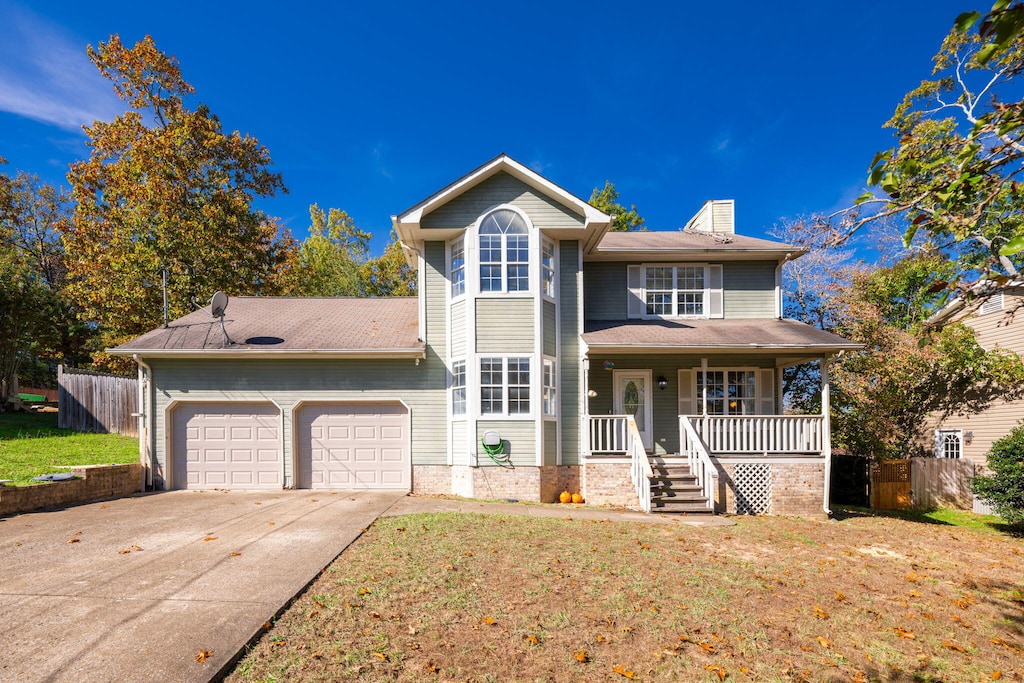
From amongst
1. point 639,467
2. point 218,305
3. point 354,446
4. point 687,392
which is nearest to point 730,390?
point 687,392

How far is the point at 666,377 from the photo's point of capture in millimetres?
13781

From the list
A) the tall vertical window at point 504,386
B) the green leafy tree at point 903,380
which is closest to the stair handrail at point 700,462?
the tall vertical window at point 504,386

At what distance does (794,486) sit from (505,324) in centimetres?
728

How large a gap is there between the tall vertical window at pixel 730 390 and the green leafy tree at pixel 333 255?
20437mm

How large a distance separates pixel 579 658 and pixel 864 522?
380 inches

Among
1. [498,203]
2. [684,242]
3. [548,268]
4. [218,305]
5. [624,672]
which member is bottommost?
[624,672]

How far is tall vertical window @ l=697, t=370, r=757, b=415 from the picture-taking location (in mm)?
13891

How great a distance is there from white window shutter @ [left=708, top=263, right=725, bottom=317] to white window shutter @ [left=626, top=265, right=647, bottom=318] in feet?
5.93

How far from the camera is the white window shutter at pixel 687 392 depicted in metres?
13.8

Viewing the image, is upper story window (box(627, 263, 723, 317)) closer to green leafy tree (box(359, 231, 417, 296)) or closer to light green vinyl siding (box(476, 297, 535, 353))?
light green vinyl siding (box(476, 297, 535, 353))

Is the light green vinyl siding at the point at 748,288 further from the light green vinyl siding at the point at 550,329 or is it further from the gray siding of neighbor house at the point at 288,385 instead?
the gray siding of neighbor house at the point at 288,385

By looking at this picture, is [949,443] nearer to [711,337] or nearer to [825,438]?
[825,438]

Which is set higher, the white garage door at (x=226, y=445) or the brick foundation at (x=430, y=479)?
the white garage door at (x=226, y=445)

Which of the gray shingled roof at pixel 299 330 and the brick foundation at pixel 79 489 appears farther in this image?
the gray shingled roof at pixel 299 330
